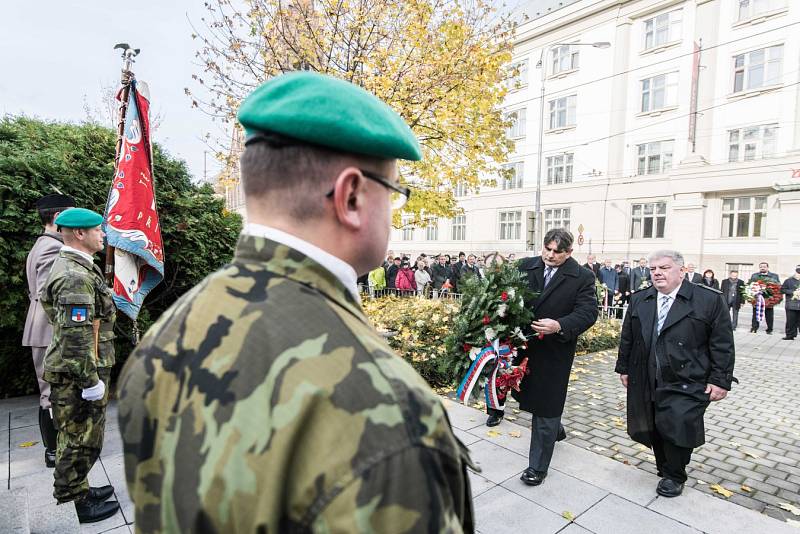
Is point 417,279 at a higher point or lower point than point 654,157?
lower

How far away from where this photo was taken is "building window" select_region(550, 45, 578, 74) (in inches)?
1211

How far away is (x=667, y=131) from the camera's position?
26625mm

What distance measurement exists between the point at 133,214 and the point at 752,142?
2872 cm

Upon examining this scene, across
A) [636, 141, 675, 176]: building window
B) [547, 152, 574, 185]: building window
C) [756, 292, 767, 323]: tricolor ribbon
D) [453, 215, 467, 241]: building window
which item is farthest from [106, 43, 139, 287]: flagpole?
[453, 215, 467, 241]: building window

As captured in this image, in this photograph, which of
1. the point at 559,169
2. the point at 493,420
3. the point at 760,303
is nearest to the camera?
the point at 493,420

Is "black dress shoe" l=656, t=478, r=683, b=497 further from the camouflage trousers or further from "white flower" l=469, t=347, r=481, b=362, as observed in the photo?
the camouflage trousers

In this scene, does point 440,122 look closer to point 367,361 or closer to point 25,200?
point 25,200

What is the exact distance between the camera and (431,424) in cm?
79

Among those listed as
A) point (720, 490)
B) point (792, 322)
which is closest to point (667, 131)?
point (792, 322)

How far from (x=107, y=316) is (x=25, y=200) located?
2.67m

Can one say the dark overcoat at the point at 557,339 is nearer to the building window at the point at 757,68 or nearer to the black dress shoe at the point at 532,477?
the black dress shoe at the point at 532,477

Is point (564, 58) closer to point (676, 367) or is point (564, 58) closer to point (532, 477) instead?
point (676, 367)

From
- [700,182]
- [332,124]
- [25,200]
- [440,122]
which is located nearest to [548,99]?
[700,182]

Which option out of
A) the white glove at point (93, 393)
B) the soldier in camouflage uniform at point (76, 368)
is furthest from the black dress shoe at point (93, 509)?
the white glove at point (93, 393)
